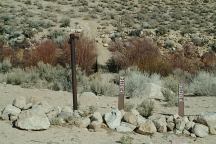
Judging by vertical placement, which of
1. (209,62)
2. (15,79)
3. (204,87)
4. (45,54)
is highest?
(45,54)

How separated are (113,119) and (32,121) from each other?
144 cm

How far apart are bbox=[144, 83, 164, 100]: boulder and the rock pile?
3691mm

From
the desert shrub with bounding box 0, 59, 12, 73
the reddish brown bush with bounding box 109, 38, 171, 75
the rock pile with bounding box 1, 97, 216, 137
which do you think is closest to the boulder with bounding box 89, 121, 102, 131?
Result: the rock pile with bounding box 1, 97, 216, 137

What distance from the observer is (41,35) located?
97.9ft

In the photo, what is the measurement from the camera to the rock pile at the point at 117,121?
943 cm

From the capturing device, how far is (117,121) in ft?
31.6

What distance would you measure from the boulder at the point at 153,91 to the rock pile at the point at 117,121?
3.69 m

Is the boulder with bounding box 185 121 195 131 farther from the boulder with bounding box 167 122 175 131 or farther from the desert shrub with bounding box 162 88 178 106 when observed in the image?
the desert shrub with bounding box 162 88 178 106

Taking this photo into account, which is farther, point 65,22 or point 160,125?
point 65,22

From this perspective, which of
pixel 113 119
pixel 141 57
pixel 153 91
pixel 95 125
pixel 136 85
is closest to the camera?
pixel 95 125

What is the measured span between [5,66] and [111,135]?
30.9 ft

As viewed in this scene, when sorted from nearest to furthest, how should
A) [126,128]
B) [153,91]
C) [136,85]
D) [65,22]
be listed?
[126,128], [153,91], [136,85], [65,22]

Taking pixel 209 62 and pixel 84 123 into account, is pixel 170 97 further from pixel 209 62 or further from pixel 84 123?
pixel 209 62

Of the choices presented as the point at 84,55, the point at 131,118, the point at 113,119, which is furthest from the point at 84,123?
the point at 84,55
